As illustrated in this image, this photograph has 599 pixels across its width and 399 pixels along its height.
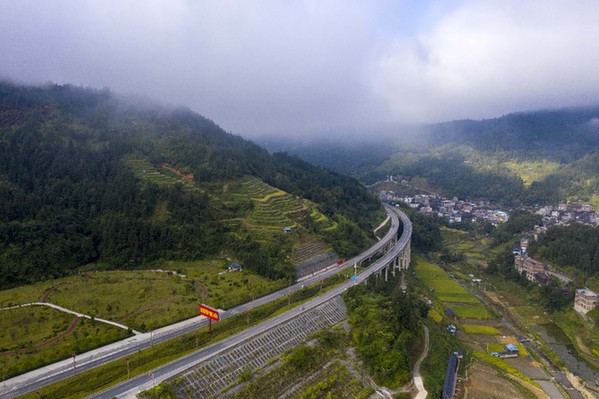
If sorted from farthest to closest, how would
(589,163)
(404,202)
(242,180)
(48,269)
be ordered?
(589,163), (404,202), (242,180), (48,269)

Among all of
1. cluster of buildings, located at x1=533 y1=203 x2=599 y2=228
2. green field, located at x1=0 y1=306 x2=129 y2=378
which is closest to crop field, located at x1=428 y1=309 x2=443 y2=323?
green field, located at x1=0 y1=306 x2=129 y2=378

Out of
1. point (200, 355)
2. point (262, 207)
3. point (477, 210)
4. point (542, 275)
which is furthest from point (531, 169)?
point (200, 355)

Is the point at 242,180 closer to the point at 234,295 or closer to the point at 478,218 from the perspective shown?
the point at 234,295

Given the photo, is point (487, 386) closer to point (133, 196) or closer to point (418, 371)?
point (418, 371)

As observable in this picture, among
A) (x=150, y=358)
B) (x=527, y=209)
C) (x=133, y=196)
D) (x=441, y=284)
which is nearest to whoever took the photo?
(x=150, y=358)

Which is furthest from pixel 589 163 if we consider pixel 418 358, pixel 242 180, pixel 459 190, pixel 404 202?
pixel 418 358

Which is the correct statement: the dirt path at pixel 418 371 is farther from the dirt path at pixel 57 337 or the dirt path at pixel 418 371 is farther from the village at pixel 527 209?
A: the dirt path at pixel 57 337
